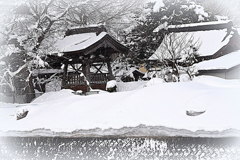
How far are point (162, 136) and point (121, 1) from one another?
1747 centimetres

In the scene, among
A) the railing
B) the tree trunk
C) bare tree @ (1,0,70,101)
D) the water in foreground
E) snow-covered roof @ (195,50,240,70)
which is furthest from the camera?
the railing

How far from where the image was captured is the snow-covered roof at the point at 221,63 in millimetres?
18297

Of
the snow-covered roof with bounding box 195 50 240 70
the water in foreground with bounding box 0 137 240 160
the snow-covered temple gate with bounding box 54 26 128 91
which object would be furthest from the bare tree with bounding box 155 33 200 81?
the water in foreground with bounding box 0 137 240 160

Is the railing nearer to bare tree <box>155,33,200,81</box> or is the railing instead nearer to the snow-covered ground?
bare tree <box>155,33,200,81</box>

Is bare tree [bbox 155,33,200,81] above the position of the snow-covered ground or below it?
above

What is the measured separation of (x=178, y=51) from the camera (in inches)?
786

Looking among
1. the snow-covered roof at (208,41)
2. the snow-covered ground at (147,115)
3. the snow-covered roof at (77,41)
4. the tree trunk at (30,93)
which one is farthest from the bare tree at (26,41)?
the snow-covered ground at (147,115)

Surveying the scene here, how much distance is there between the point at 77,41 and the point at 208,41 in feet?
25.8

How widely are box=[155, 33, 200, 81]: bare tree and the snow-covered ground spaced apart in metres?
10.6

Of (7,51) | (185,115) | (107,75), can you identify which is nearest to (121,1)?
(107,75)

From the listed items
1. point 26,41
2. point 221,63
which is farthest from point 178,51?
point 26,41

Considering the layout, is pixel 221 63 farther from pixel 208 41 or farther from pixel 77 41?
pixel 77 41

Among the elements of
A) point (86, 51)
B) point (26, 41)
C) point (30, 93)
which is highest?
point (26, 41)

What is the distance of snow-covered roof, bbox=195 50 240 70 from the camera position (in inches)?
720
